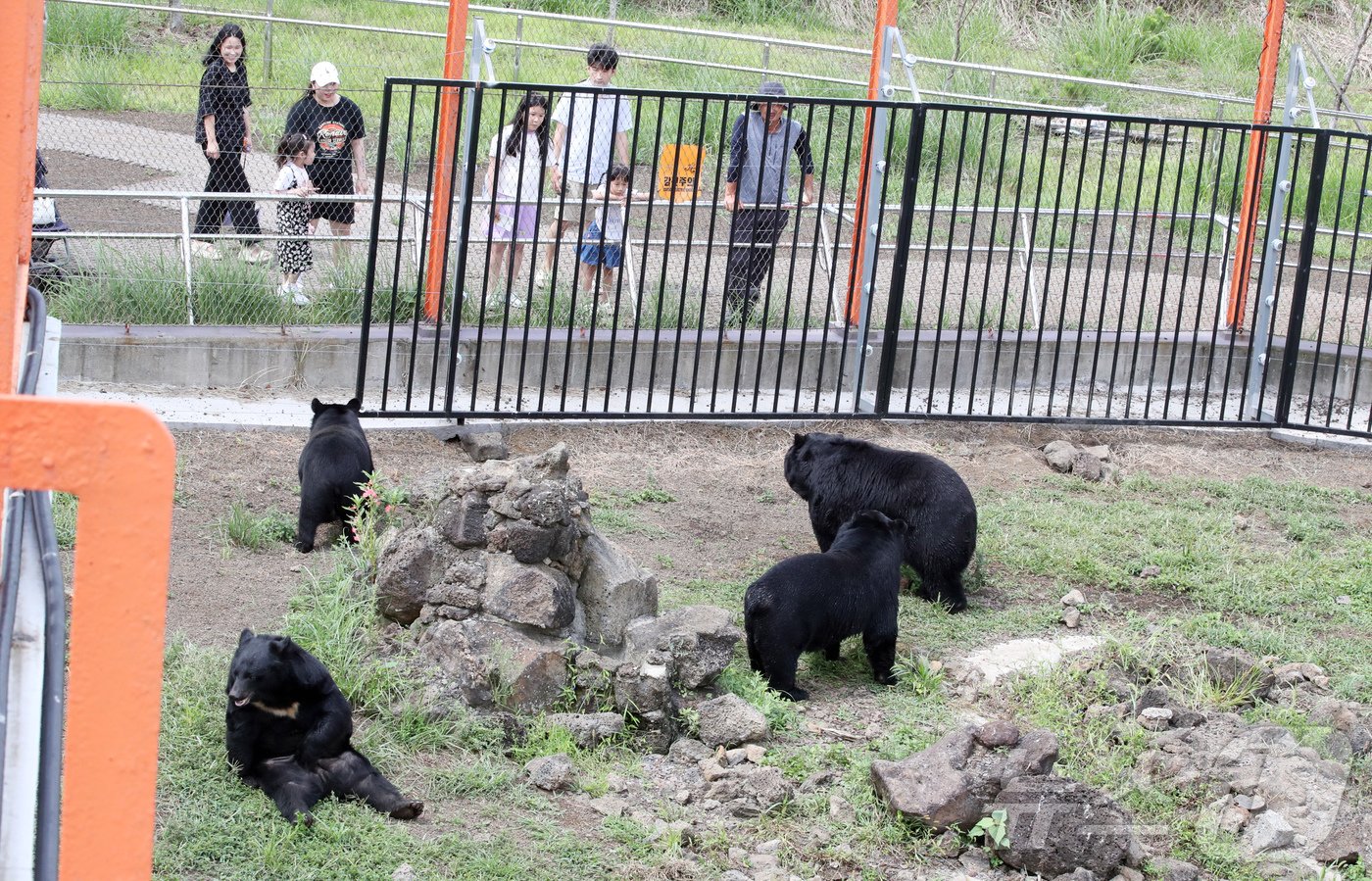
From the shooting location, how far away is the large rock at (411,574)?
19.0 feet

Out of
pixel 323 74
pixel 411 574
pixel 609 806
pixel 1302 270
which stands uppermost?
pixel 323 74

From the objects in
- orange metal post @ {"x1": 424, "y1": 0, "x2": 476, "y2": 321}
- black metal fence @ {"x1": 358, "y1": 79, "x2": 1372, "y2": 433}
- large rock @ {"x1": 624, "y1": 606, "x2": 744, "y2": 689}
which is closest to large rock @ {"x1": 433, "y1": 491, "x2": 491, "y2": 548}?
large rock @ {"x1": 624, "y1": 606, "x2": 744, "y2": 689}

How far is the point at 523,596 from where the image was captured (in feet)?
18.3

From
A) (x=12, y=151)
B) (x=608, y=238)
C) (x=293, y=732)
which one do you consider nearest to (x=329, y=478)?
(x=293, y=732)

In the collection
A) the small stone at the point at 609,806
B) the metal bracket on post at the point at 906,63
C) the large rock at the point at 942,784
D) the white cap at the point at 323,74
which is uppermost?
the metal bracket on post at the point at 906,63

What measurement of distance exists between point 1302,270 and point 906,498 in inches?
177

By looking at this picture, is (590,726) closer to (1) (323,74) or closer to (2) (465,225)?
(2) (465,225)

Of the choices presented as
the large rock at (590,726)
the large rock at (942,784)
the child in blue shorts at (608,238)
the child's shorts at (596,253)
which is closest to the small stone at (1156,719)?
the large rock at (942,784)

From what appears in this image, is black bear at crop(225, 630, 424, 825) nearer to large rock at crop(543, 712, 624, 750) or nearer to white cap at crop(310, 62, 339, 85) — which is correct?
large rock at crop(543, 712, 624, 750)

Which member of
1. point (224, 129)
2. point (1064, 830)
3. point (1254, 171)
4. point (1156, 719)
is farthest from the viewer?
point (224, 129)

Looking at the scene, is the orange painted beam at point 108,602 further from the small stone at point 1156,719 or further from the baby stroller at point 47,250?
the baby stroller at point 47,250

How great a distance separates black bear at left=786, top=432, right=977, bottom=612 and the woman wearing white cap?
15.6ft

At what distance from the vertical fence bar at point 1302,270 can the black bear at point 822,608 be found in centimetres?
524

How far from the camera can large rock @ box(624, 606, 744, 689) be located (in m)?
5.60
